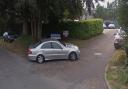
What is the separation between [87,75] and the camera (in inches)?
846

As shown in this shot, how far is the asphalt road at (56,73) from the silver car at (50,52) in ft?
1.45

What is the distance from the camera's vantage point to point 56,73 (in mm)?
22344

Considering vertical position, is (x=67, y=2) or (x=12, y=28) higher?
(x=67, y=2)

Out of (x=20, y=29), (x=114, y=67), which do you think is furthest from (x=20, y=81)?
(x=20, y=29)

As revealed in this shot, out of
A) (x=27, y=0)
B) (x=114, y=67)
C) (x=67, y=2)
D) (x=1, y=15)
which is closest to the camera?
(x=114, y=67)

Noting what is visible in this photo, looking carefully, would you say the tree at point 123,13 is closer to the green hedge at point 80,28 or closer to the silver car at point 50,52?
the silver car at point 50,52

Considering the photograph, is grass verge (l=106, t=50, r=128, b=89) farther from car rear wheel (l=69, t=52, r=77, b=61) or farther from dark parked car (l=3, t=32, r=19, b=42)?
dark parked car (l=3, t=32, r=19, b=42)

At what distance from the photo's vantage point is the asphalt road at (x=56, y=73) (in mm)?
19000

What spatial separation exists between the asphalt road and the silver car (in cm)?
44

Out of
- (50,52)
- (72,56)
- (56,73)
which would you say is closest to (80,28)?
(72,56)

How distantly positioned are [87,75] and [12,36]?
2384cm

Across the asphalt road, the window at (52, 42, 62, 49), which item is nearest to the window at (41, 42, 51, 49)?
the window at (52, 42, 62, 49)

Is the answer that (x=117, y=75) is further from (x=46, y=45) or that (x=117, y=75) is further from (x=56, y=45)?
(x=46, y=45)

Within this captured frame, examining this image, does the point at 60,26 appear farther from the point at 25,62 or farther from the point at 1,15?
the point at 25,62
